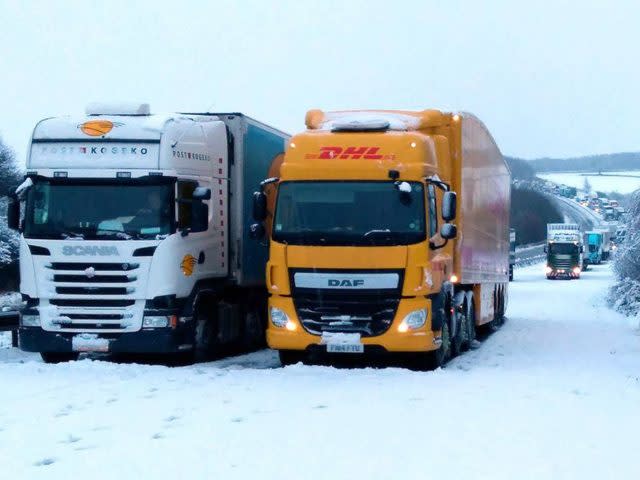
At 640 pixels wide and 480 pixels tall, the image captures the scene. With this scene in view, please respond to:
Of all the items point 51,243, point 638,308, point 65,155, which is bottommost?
point 638,308

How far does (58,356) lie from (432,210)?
230 inches

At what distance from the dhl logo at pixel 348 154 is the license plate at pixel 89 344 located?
3.75m

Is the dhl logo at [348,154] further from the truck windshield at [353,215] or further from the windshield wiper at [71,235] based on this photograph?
the windshield wiper at [71,235]

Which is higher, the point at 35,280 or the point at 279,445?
the point at 35,280

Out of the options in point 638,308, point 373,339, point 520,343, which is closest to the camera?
point 373,339

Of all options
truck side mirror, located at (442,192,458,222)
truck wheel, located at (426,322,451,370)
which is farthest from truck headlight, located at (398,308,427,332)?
truck side mirror, located at (442,192,458,222)

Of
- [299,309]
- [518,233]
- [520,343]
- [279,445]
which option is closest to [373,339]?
[299,309]

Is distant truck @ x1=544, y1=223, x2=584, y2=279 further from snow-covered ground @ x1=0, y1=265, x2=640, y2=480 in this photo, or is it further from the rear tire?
snow-covered ground @ x1=0, y1=265, x2=640, y2=480

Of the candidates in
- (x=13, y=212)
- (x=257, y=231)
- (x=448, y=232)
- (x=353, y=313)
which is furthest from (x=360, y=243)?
(x=13, y=212)

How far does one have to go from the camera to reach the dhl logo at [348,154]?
47.0ft

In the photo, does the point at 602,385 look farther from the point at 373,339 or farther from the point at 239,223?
the point at 239,223

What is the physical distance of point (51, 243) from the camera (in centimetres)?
1452

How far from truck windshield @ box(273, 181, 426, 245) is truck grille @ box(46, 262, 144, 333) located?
2.17m

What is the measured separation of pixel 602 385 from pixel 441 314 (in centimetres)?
271
